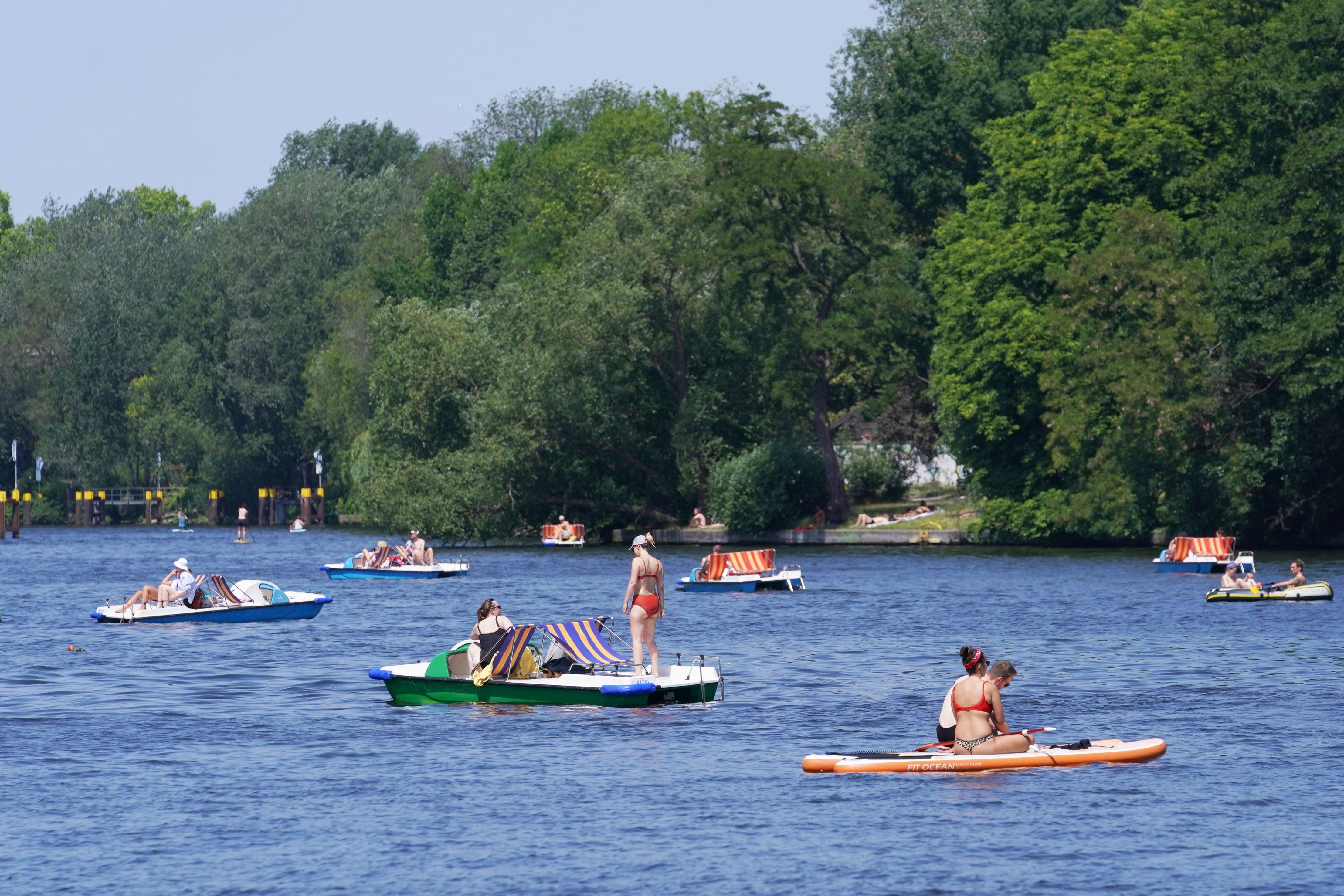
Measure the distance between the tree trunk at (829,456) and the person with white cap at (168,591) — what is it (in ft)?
146

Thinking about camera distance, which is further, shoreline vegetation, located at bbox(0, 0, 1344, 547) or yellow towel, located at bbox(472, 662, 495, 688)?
shoreline vegetation, located at bbox(0, 0, 1344, 547)

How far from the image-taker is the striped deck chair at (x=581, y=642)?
3127 cm

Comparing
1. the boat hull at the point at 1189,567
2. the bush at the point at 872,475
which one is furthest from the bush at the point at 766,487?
the boat hull at the point at 1189,567

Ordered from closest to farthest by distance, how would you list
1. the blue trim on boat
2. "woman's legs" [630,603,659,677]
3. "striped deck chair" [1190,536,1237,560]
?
1. the blue trim on boat
2. "woman's legs" [630,603,659,677]
3. "striped deck chair" [1190,536,1237,560]

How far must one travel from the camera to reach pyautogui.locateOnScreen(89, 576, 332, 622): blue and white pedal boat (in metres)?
50.0

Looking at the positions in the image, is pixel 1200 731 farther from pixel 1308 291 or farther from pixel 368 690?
pixel 1308 291

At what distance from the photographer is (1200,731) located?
2900 cm

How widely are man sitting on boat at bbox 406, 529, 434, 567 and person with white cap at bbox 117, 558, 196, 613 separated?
19.3 m

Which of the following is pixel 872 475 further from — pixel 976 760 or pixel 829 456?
pixel 976 760

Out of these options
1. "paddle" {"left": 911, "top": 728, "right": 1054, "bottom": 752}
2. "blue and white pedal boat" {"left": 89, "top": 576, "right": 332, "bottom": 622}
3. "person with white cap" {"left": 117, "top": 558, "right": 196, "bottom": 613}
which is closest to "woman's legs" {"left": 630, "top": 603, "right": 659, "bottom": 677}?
"paddle" {"left": 911, "top": 728, "right": 1054, "bottom": 752}

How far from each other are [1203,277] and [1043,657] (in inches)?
1342

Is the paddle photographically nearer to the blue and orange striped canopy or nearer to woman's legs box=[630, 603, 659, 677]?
woman's legs box=[630, 603, 659, 677]

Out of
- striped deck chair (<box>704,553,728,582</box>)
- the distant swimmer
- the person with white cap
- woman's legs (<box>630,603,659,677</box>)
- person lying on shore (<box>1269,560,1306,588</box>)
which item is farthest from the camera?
striped deck chair (<box>704,553,728,582</box>)

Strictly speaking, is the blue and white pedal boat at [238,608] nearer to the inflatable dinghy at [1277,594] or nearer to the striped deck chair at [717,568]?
the striped deck chair at [717,568]
